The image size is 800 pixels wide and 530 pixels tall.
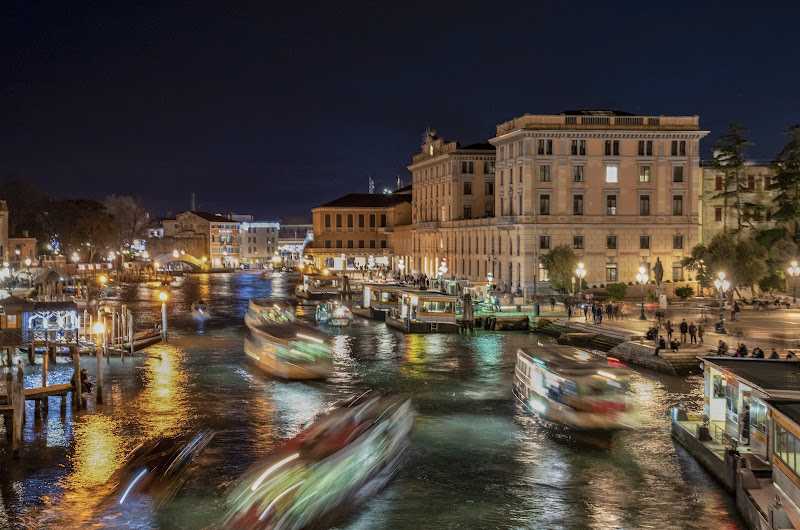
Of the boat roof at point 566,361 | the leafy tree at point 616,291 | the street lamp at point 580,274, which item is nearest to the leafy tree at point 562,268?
the street lamp at point 580,274

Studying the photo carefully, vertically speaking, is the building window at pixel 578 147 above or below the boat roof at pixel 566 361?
above

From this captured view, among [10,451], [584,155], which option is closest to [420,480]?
[10,451]

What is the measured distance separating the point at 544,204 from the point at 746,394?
165 feet

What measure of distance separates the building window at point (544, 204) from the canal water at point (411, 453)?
1165 inches

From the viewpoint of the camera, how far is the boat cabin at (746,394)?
21312 millimetres

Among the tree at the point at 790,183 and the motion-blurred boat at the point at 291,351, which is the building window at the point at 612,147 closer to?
the tree at the point at 790,183

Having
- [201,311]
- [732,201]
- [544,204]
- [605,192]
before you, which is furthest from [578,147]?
[201,311]

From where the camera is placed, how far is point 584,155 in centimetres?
7181

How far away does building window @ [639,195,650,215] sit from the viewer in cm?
7250

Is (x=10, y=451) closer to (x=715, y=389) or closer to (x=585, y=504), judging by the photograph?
(x=585, y=504)

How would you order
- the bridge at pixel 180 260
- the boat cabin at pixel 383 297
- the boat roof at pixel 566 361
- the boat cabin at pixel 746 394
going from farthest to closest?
the bridge at pixel 180 260 < the boat cabin at pixel 383 297 < the boat roof at pixel 566 361 < the boat cabin at pixel 746 394

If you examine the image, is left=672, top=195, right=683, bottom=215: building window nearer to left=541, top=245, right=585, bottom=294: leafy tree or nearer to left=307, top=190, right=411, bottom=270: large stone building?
left=541, top=245, right=585, bottom=294: leafy tree

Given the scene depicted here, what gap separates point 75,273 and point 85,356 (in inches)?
2768

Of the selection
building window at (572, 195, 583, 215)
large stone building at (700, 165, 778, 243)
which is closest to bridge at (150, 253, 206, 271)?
building window at (572, 195, 583, 215)
